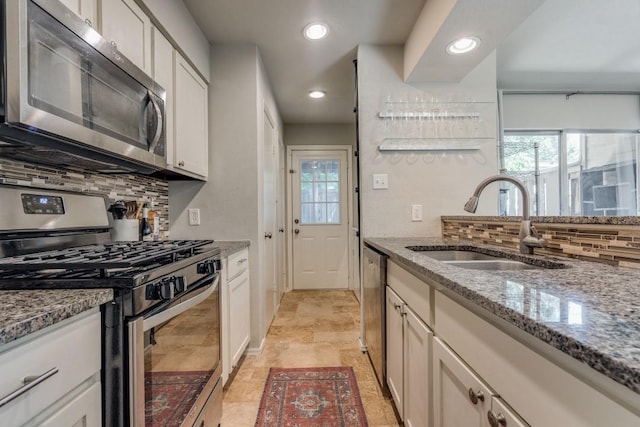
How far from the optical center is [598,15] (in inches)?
84.7

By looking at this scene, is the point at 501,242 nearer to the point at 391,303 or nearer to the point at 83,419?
the point at 391,303

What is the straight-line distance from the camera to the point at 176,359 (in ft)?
3.44

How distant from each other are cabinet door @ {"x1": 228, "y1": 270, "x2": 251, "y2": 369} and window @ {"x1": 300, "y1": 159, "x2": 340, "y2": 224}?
2.18m

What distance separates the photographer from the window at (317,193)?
4.28 meters

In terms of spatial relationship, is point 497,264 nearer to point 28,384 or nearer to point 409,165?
point 409,165

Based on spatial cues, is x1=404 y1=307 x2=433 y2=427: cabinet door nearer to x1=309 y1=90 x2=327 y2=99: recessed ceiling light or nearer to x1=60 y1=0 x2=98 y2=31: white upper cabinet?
x1=60 y1=0 x2=98 y2=31: white upper cabinet

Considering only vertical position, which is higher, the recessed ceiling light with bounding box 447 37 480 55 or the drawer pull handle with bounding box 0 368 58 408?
the recessed ceiling light with bounding box 447 37 480 55

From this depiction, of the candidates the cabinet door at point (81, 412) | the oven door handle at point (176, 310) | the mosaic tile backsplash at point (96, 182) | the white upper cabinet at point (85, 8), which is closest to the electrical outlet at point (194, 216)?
the mosaic tile backsplash at point (96, 182)

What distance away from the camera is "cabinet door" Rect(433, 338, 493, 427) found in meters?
0.72

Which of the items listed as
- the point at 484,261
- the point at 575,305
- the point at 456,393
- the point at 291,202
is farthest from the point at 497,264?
the point at 291,202

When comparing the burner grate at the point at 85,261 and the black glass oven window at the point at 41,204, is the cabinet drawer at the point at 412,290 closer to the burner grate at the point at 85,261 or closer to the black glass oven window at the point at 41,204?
the burner grate at the point at 85,261

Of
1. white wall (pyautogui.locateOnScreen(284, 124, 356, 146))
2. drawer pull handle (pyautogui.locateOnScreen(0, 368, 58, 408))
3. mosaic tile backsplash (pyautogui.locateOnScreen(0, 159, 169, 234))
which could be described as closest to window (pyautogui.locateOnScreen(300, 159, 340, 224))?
white wall (pyautogui.locateOnScreen(284, 124, 356, 146))

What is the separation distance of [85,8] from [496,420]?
180 centimetres

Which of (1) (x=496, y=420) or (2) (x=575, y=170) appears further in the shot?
(2) (x=575, y=170)
